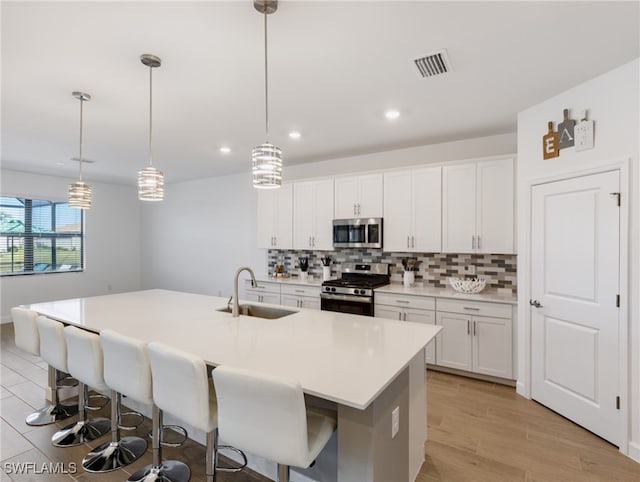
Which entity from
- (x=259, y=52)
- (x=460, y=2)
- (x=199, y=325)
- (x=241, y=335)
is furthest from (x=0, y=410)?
(x=460, y=2)

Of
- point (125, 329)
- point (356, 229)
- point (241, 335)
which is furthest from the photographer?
point (356, 229)

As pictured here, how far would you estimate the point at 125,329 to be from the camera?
2.26 meters

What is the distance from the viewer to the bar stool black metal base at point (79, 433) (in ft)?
8.23

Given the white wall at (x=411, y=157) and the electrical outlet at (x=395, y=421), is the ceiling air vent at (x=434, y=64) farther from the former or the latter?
the electrical outlet at (x=395, y=421)

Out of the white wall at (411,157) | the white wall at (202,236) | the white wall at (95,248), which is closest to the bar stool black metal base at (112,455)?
the white wall at (202,236)

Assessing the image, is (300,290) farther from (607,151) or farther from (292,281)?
(607,151)

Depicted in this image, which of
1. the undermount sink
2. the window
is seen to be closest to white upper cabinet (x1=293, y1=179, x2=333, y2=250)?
the undermount sink

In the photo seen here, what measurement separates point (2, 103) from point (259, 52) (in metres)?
2.67

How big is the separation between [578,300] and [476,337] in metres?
1.06

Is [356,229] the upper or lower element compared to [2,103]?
lower

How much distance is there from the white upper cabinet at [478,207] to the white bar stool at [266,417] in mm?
2997

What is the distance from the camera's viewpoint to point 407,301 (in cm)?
394

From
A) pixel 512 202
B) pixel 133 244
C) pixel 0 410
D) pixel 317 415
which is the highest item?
pixel 512 202

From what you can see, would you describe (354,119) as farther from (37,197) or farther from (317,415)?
(37,197)
